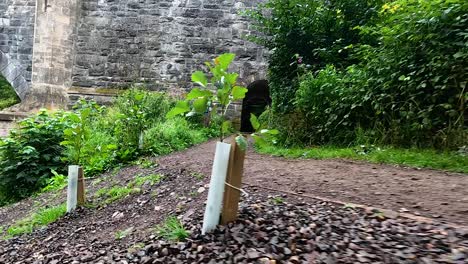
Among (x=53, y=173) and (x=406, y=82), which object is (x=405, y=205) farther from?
(x=53, y=173)

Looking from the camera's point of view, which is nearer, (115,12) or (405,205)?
(405,205)

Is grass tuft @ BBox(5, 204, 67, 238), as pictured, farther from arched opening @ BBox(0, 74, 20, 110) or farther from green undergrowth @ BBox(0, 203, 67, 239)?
arched opening @ BBox(0, 74, 20, 110)

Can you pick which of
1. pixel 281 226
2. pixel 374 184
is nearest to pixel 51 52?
pixel 374 184

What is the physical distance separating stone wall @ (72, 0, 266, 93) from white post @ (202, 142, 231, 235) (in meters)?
9.15

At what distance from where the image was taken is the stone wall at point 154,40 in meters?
11.0

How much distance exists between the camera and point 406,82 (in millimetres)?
4520

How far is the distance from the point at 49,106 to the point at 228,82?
10266 millimetres

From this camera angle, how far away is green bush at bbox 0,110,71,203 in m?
5.95

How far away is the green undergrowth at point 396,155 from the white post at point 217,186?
124 cm

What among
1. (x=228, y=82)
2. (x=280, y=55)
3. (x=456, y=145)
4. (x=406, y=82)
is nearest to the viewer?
(x=228, y=82)

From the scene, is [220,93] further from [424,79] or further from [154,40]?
[154,40]

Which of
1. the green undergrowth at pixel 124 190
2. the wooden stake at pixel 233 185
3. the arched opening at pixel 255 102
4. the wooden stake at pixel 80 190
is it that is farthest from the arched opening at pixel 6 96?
the wooden stake at pixel 233 185

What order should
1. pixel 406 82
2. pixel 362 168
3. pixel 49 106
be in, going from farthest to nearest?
pixel 49 106
pixel 406 82
pixel 362 168

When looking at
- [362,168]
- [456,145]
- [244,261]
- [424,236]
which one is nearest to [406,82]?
[456,145]
